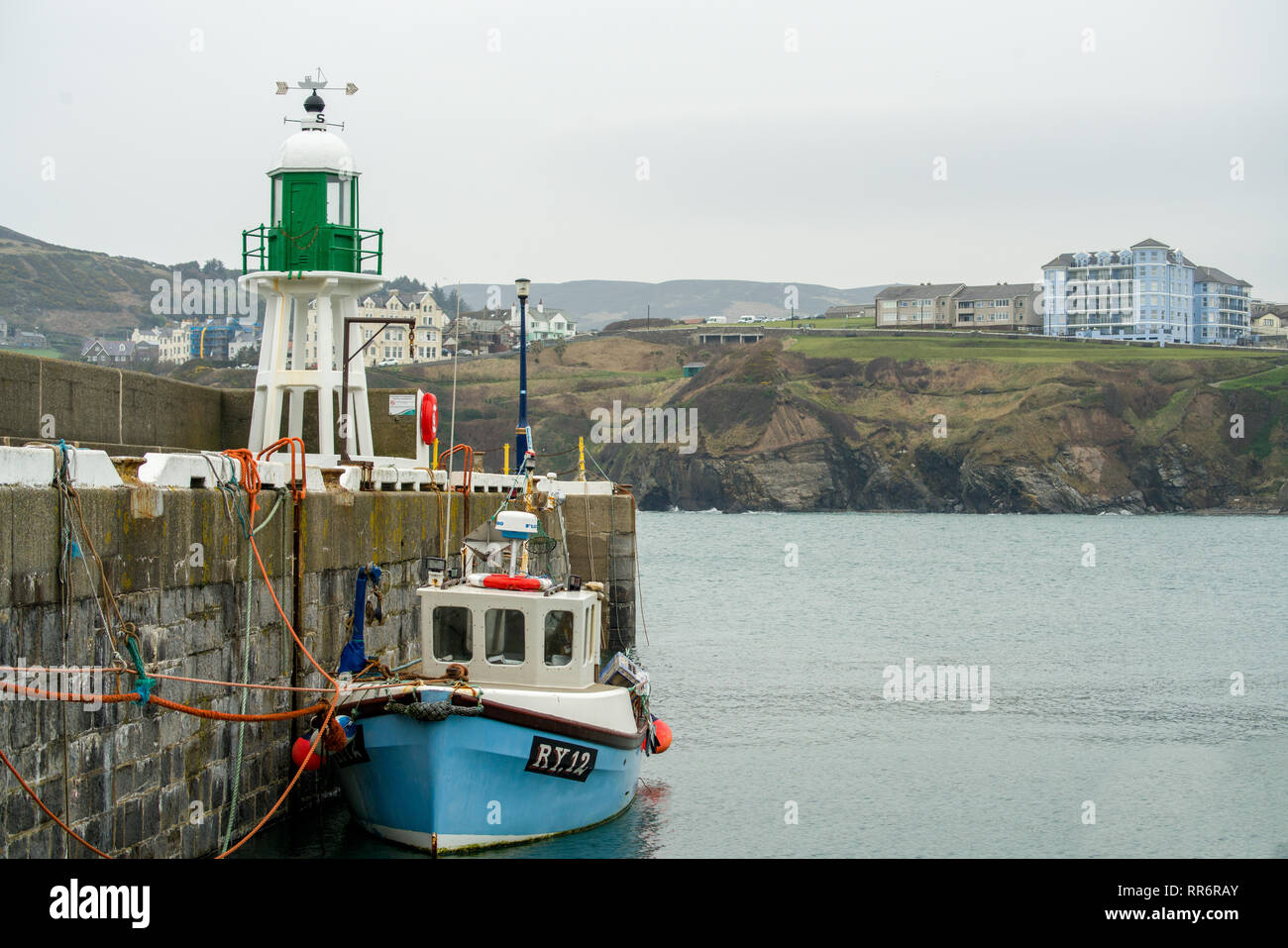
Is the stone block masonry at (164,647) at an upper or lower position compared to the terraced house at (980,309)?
lower

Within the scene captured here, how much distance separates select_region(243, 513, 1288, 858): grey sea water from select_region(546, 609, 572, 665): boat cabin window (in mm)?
2176

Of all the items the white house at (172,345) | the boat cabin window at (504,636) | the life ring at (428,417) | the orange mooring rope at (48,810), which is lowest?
the orange mooring rope at (48,810)

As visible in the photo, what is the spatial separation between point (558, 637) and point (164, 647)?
16.5ft

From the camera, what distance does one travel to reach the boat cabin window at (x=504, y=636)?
1558 cm

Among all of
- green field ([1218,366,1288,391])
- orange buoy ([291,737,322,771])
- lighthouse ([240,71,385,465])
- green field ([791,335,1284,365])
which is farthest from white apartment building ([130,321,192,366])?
orange buoy ([291,737,322,771])

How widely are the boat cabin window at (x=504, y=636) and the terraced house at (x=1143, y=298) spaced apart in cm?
17816

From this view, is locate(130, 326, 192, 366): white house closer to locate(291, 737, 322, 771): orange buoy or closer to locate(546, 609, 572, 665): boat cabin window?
locate(291, 737, 322, 771): orange buoy

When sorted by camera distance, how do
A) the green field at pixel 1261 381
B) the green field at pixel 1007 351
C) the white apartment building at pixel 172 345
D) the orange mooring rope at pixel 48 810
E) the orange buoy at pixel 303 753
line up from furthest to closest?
the green field at pixel 1007 351 < the green field at pixel 1261 381 < the white apartment building at pixel 172 345 < the orange buoy at pixel 303 753 < the orange mooring rope at pixel 48 810

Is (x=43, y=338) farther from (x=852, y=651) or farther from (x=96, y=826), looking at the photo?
(x=96, y=826)

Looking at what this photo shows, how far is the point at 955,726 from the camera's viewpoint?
27422mm

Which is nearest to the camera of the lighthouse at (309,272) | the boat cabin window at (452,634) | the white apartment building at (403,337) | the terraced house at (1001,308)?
the boat cabin window at (452,634)

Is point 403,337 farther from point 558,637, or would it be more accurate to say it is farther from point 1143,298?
point 558,637

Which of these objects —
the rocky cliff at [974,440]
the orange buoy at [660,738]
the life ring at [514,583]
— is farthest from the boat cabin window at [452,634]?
the rocky cliff at [974,440]

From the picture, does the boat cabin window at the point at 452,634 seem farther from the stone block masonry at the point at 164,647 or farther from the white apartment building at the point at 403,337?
the white apartment building at the point at 403,337
